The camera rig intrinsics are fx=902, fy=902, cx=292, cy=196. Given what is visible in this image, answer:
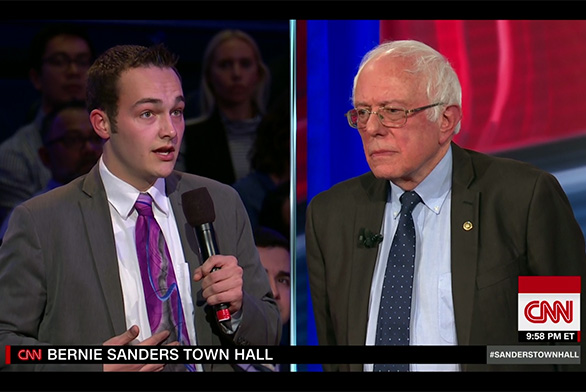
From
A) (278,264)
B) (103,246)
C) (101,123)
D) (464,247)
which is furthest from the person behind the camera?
(278,264)

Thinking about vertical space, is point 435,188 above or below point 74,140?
below

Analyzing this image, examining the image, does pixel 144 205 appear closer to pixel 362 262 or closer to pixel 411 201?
pixel 362 262

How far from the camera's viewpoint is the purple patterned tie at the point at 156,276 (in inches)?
145

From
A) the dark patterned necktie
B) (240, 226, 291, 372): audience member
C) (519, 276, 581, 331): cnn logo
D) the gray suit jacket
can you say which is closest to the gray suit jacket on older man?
(240, 226, 291, 372): audience member

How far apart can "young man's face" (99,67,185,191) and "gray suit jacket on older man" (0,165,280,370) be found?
10cm

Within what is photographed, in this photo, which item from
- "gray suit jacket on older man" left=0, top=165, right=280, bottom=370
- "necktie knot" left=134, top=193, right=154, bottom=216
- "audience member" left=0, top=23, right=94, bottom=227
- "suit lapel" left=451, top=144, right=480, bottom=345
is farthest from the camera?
"audience member" left=0, top=23, right=94, bottom=227

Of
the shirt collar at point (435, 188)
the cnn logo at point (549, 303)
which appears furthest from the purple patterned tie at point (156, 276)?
the cnn logo at point (549, 303)

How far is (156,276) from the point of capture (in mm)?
3697

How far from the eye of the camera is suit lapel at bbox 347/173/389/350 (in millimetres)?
3607

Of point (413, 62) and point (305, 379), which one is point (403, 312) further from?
point (413, 62)

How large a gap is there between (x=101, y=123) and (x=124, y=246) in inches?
20.8

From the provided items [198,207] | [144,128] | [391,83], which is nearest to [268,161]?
[198,207]

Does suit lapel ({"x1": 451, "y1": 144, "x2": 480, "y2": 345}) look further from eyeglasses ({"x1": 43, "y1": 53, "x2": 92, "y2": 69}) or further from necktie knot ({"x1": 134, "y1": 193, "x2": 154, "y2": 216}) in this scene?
eyeglasses ({"x1": 43, "y1": 53, "x2": 92, "y2": 69})

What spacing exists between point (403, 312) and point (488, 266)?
38cm
